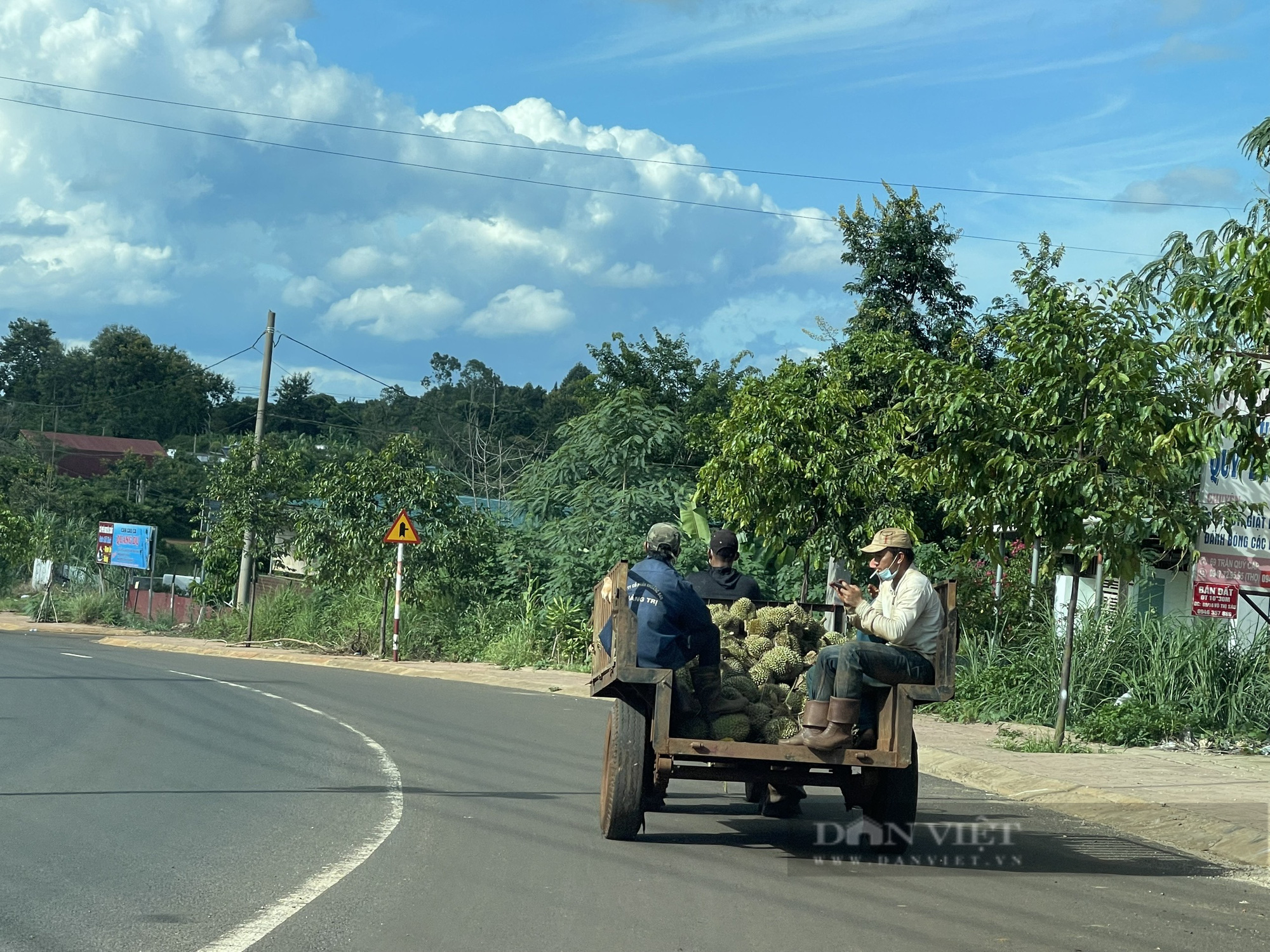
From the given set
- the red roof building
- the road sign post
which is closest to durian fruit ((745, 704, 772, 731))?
the road sign post

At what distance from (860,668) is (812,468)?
10.3m

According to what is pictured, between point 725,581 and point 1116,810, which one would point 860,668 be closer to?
point 725,581

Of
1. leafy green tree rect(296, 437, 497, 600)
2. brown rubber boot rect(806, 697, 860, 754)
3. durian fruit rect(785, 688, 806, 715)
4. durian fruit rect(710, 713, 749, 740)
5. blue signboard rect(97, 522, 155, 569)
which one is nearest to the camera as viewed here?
brown rubber boot rect(806, 697, 860, 754)

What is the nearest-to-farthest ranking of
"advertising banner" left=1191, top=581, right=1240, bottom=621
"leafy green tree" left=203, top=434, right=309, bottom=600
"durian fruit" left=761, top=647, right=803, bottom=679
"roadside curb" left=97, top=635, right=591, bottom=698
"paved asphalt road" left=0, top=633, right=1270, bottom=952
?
"paved asphalt road" left=0, top=633, right=1270, bottom=952, "durian fruit" left=761, top=647, right=803, bottom=679, "advertising banner" left=1191, top=581, right=1240, bottom=621, "roadside curb" left=97, top=635, right=591, bottom=698, "leafy green tree" left=203, top=434, right=309, bottom=600

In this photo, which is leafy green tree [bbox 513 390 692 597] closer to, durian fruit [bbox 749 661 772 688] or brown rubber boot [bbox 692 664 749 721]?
durian fruit [bbox 749 661 772 688]

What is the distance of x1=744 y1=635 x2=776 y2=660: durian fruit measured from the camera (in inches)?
347

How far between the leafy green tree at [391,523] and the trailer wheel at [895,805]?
1869cm

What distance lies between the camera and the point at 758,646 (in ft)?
29.0

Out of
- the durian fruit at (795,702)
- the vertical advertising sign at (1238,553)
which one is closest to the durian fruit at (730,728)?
the durian fruit at (795,702)

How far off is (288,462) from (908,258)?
14790 mm

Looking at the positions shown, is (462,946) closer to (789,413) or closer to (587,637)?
(789,413)

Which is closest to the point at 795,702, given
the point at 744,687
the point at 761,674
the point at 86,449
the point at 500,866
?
the point at 761,674

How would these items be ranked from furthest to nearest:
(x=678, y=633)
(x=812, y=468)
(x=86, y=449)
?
(x=86, y=449) → (x=812, y=468) → (x=678, y=633)

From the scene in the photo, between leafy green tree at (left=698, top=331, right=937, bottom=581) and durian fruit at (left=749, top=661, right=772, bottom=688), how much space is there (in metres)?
9.10
